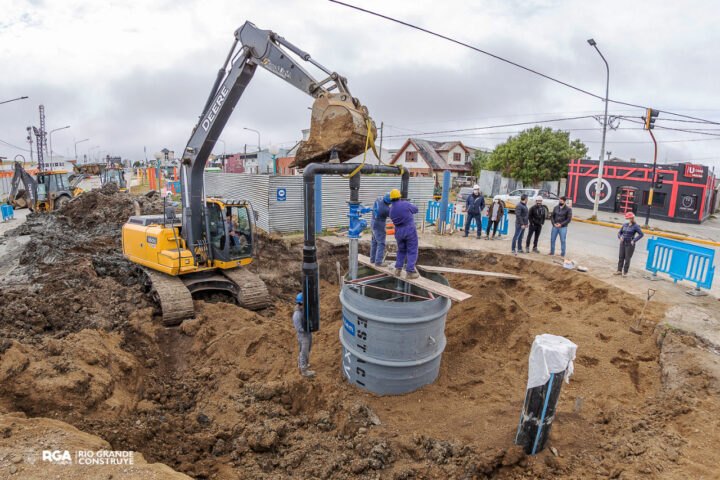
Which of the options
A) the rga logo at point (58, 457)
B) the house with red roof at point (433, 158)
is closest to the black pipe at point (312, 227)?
the rga logo at point (58, 457)

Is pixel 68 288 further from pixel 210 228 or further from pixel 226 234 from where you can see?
pixel 226 234

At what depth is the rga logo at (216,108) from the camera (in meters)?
6.93

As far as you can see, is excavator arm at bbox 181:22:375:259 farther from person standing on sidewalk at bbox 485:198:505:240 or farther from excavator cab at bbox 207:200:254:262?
person standing on sidewalk at bbox 485:198:505:240

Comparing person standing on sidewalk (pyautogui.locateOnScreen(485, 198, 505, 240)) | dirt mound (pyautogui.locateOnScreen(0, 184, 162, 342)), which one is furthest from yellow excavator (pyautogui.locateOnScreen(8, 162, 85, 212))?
person standing on sidewalk (pyautogui.locateOnScreen(485, 198, 505, 240))

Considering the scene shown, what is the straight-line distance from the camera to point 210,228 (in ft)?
26.7

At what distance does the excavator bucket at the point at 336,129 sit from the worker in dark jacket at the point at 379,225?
83 centimetres

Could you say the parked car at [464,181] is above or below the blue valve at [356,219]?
above

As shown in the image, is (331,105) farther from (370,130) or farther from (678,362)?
(678,362)

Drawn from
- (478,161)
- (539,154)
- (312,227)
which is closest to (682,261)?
(312,227)

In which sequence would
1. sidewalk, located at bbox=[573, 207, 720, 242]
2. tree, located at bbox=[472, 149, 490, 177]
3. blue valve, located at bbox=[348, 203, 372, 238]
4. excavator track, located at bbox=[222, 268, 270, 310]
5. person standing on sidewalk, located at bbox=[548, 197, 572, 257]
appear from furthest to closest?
1. tree, located at bbox=[472, 149, 490, 177]
2. sidewalk, located at bbox=[573, 207, 720, 242]
3. person standing on sidewalk, located at bbox=[548, 197, 572, 257]
4. excavator track, located at bbox=[222, 268, 270, 310]
5. blue valve, located at bbox=[348, 203, 372, 238]

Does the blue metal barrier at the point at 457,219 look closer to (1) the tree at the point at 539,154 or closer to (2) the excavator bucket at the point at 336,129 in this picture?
(2) the excavator bucket at the point at 336,129

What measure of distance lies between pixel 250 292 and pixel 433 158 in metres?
36.1

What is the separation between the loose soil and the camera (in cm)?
373

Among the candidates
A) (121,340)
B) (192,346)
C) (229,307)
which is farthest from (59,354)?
(229,307)
